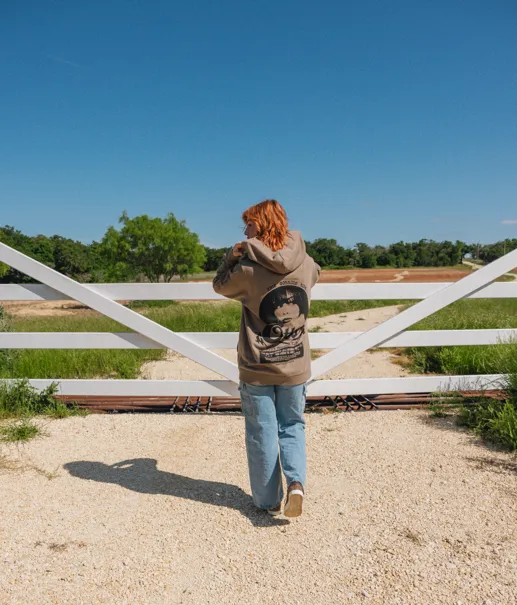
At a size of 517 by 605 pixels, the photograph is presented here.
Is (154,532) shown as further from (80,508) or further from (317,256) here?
(317,256)

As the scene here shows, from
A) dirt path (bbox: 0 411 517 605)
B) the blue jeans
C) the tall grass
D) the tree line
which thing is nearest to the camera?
dirt path (bbox: 0 411 517 605)

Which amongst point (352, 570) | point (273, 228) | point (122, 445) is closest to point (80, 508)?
point (122, 445)

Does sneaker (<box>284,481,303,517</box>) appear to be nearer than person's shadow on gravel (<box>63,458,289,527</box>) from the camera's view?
Yes

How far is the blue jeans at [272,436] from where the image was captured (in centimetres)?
316

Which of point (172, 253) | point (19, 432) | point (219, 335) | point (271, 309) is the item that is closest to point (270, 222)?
point (271, 309)

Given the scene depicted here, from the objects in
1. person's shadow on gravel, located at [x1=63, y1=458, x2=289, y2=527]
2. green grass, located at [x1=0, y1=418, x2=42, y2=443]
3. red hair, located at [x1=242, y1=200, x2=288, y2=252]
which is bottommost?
person's shadow on gravel, located at [x1=63, y1=458, x2=289, y2=527]

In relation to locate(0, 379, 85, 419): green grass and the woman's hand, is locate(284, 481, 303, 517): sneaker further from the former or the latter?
locate(0, 379, 85, 419): green grass

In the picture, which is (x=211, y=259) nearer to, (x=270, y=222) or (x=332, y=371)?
(x=332, y=371)

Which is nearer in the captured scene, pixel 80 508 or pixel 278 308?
pixel 278 308

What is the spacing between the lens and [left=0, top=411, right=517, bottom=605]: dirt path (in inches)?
100

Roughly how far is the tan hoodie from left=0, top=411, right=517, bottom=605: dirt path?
0.94 metres

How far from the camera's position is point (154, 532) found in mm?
3090

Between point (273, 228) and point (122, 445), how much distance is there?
8.43 feet

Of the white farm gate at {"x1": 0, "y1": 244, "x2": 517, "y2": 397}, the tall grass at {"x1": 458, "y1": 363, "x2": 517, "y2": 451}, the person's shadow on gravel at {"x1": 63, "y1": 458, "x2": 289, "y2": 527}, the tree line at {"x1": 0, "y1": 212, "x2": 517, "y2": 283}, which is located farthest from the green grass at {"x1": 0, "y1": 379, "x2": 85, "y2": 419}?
the tree line at {"x1": 0, "y1": 212, "x2": 517, "y2": 283}
